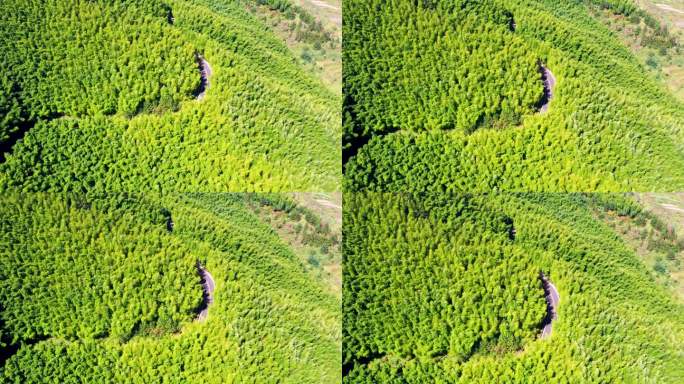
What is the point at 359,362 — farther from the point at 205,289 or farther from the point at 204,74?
the point at 204,74

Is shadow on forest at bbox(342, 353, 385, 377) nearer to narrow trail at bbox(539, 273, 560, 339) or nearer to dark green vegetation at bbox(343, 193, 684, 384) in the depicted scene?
dark green vegetation at bbox(343, 193, 684, 384)

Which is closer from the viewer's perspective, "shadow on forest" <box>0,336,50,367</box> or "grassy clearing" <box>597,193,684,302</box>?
"shadow on forest" <box>0,336,50,367</box>

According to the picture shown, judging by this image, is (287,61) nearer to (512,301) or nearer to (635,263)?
(512,301)

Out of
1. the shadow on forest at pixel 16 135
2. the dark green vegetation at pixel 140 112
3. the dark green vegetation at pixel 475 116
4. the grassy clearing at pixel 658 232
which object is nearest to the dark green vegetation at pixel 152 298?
the dark green vegetation at pixel 140 112

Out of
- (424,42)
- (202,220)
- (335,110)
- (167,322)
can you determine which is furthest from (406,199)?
(167,322)

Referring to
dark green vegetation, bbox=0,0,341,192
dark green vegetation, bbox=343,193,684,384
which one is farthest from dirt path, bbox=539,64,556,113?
dark green vegetation, bbox=0,0,341,192

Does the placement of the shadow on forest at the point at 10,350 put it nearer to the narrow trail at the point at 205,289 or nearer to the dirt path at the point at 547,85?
the narrow trail at the point at 205,289
